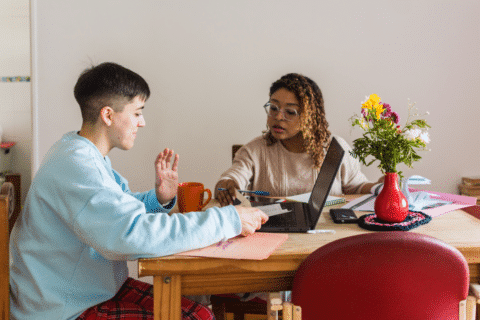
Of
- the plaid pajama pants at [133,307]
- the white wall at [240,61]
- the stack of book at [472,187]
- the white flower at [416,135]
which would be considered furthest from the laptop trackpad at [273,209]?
the stack of book at [472,187]

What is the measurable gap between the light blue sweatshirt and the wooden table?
1.7 inches

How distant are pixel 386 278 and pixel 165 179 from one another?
0.86 m

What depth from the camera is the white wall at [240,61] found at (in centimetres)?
249

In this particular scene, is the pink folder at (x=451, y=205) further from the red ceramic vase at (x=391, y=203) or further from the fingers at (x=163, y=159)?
the fingers at (x=163, y=159)

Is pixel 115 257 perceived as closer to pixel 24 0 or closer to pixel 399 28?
pixel 24 0

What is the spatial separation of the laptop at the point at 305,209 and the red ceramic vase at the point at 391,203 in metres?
0.16

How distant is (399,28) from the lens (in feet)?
8.50

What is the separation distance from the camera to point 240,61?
8.35ft

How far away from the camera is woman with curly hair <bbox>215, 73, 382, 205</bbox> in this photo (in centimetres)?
200

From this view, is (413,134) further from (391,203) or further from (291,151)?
(291,151)

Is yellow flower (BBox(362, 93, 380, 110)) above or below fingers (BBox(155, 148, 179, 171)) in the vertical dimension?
above

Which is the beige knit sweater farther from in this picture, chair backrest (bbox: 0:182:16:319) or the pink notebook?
chair backrest (bbox: 0:182:16:319)

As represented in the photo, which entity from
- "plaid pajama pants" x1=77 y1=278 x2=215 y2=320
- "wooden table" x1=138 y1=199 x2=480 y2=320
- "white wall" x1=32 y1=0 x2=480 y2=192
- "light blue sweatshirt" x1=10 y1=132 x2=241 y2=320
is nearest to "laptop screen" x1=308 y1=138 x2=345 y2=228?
"wooden table" x1=138 y1=199 x2=480 y2=320

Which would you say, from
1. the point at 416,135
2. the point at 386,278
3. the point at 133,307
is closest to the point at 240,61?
the point at 416,135
